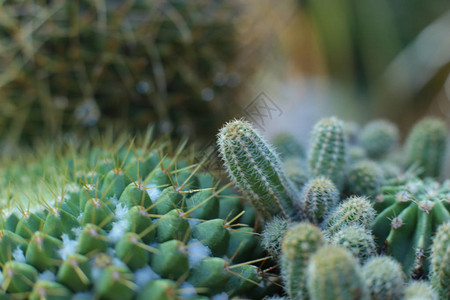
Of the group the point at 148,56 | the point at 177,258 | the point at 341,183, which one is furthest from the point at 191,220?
the point at 148,56

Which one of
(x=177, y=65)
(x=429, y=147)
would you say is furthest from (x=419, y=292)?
(x=177, y=65)

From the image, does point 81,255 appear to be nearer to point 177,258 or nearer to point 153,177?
point 177,258

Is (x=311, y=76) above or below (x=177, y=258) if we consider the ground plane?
above

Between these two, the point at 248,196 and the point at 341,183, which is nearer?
the point at 248,196

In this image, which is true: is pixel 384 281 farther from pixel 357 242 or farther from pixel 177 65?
pixel 177 65

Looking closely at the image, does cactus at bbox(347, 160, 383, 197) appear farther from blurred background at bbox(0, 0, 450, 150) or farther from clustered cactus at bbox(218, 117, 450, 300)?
blurred background at bbox(0, 0, 450, 150)
